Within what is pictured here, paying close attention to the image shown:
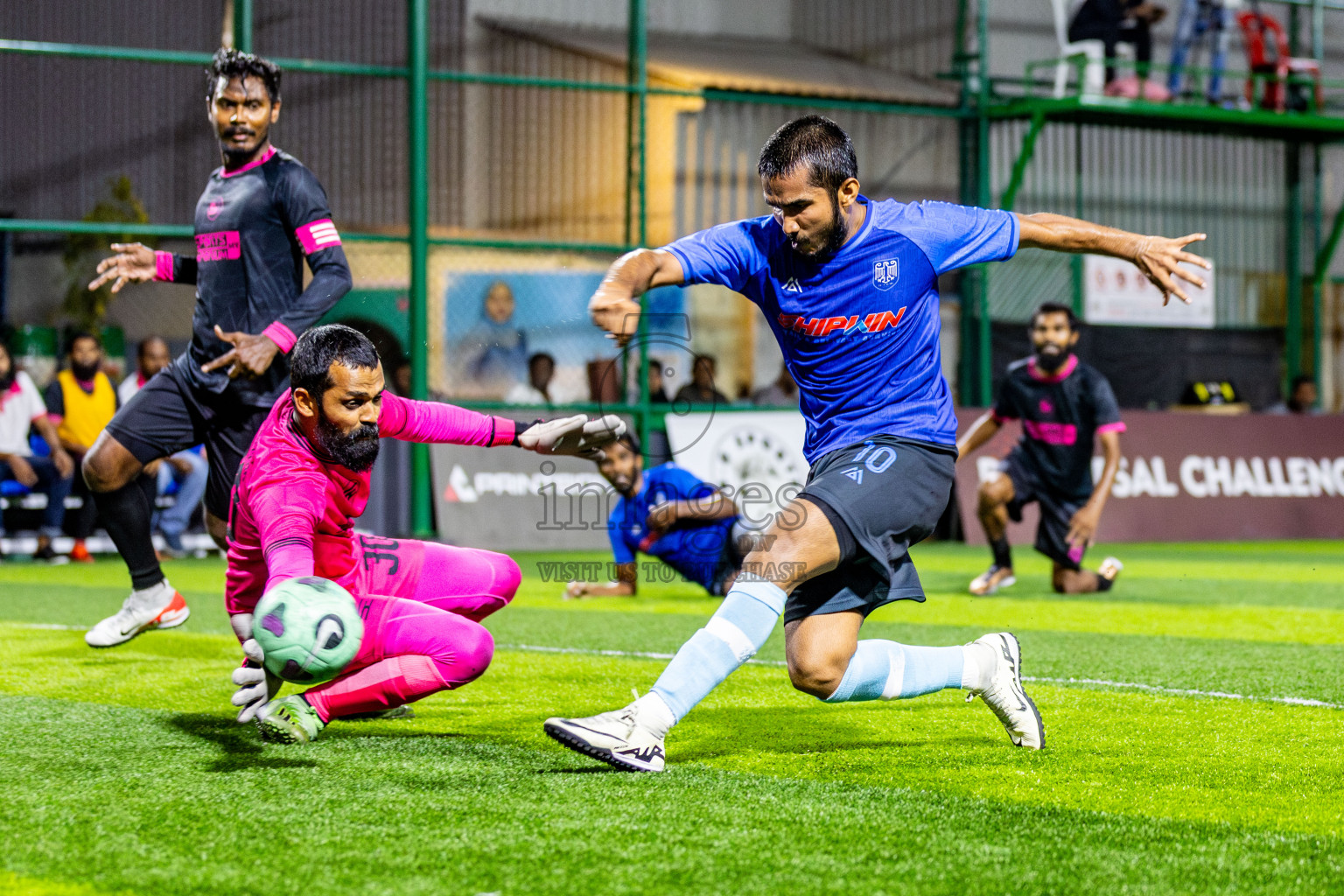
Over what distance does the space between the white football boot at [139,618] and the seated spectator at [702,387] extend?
9733mm

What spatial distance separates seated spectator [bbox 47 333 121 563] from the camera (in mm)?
13188

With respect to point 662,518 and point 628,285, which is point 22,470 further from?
point 628,285

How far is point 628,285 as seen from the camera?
4.09 metres

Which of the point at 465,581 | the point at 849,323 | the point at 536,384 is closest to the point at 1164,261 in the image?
the point at 849,323

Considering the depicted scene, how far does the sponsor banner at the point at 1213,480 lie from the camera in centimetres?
1622

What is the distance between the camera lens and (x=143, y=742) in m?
4.81

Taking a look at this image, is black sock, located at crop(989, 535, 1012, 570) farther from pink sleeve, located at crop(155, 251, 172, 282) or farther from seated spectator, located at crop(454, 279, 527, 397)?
pink sleeve, located at crop(155, 251, 172, 282)

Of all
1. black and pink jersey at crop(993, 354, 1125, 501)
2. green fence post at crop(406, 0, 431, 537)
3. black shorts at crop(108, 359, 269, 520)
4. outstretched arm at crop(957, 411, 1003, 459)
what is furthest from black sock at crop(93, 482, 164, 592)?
green fence post at crop(406, 0, 431, 537)

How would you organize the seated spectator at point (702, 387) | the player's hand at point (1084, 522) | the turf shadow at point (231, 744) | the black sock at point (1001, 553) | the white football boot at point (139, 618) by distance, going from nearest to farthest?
the turf shadow at point (231, 744), the white football boot at point (139, 618), the player's hand at point (1084, 522), the black sock at point (1001, 553), the seated spectator at point (702, 387)

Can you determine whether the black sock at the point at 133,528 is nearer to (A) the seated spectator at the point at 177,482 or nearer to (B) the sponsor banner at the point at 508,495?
(A) the seated spectator at the point at 177,482

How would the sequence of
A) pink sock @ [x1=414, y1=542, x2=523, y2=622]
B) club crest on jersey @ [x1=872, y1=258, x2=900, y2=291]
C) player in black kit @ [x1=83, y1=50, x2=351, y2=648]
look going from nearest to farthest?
club crest on jersey @ [x1=872, y1=258, x2=900, y2=291], pink sock @ [x1=414, y1=542, x2=523, y2=622], player in black kit @ [x1=83, y1=50, x2=351, y2=648]

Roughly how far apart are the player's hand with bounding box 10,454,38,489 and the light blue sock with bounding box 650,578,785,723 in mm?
10078

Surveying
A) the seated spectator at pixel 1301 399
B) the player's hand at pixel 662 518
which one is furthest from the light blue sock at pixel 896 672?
the seated spectator at pixel 1301 399

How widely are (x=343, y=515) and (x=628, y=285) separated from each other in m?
1.31
